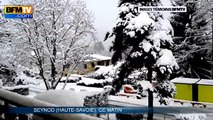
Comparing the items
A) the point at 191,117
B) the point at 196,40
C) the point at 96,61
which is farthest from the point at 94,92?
the point at 196,40

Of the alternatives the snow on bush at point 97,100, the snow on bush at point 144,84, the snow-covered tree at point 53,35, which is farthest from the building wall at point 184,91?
the snow-covered tree at point 53,35

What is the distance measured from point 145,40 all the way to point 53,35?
0.91 meters

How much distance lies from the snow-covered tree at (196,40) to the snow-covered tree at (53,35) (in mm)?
814

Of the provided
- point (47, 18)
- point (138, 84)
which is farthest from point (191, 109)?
point (47, 18)

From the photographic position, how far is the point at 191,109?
4.65 ft

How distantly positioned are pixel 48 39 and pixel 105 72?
0.86 m

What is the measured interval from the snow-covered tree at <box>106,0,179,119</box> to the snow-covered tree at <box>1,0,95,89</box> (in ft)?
1.27

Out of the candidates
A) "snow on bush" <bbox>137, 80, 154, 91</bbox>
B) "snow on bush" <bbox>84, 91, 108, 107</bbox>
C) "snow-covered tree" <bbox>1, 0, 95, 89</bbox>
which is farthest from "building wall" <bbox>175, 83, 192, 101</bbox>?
"snow-covered tree" <bbox>1, 0, 95, 89</bbox>

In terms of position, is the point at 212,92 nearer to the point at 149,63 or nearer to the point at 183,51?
the point at 183,51

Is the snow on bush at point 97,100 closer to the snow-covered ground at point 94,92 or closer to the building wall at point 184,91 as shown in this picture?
the snow-covered ground at point 94,92

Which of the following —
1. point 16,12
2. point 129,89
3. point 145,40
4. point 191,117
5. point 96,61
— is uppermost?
point 16,12

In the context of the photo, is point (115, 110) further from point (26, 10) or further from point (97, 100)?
point (26, 10)

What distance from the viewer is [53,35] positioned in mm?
2404

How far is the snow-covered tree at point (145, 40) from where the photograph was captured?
164cm
